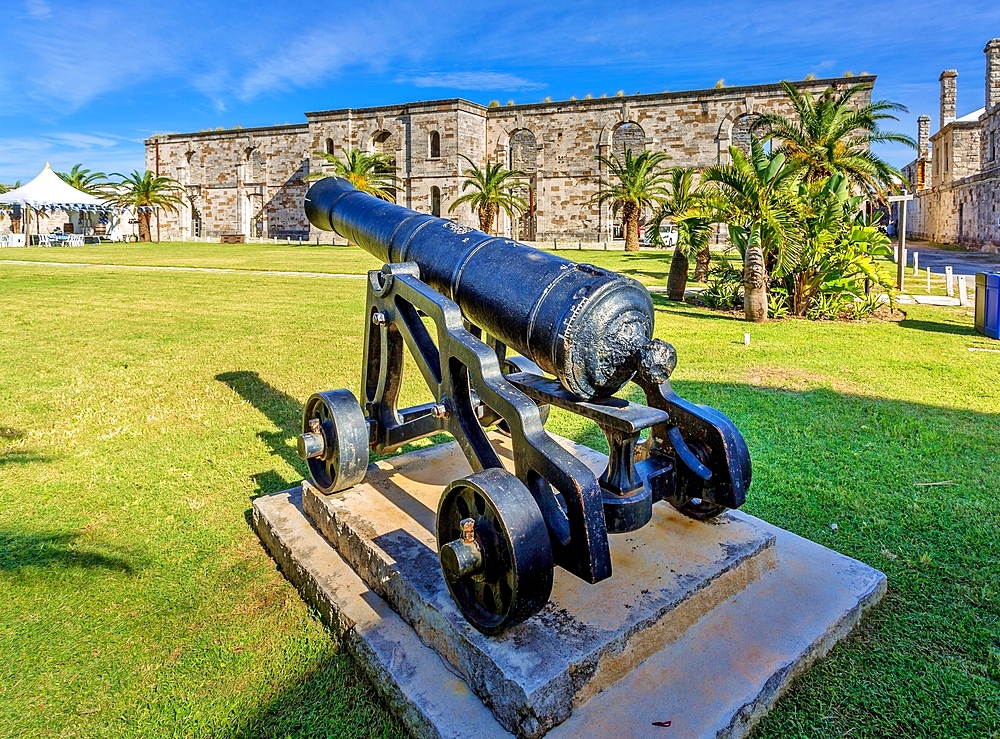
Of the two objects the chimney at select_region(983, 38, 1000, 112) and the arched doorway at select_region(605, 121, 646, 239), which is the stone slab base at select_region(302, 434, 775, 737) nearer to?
the arched doorway at select_region(605, 121, 646, 239)

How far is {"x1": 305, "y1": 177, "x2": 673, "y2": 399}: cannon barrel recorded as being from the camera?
7.55ft

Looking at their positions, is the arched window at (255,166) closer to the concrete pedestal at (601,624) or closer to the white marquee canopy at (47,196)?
the white marquee canopy at (47,196)

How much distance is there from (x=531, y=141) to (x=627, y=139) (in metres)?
4.71

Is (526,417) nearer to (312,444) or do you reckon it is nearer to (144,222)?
(312,444)

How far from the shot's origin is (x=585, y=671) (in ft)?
6.74

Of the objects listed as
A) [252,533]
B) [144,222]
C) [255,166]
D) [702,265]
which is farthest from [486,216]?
[252,533]

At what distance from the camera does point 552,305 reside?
236 cm

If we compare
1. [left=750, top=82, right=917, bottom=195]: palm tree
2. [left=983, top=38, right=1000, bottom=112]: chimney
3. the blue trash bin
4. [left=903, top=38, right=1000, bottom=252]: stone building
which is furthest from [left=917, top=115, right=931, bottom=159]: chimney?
the blue trash bin

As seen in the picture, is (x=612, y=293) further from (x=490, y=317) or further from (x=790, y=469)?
(x=790, y=469)

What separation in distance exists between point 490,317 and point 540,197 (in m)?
32.2

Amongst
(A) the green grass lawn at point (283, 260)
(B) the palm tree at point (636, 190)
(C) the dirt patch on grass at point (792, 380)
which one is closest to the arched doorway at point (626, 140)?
(B) the palm tree at point (636, 190)

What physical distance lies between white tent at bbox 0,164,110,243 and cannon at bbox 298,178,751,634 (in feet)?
115

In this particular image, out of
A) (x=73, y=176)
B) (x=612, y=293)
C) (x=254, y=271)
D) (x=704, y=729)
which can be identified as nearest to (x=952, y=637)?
(x=704, y=729)

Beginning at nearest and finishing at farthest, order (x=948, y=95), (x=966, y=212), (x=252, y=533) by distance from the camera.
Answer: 1. (x=252, y=533)
2. (x=966, y=212)
3. (x=948, y=95)
